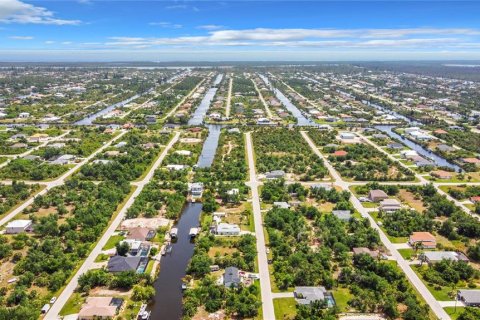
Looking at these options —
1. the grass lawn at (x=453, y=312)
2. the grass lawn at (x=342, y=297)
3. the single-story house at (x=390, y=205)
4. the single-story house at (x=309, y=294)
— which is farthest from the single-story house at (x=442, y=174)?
the single-story house at (x=309, y=294)

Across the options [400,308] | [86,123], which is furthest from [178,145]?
[400,308]

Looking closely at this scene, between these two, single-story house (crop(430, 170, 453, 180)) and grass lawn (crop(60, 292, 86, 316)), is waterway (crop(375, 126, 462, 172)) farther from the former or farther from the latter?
grass lawn (crop(60, 292, 86, 316))

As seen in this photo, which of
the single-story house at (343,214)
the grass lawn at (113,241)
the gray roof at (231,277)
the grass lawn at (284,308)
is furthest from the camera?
the single-story house at (343,214)

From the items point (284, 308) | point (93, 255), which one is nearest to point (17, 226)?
point (93, 255)

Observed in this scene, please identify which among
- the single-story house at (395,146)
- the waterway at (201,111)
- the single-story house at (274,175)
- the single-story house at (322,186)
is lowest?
the single-story house at (322,186)

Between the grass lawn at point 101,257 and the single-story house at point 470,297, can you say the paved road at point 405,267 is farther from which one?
the grass lawn at point 101,257

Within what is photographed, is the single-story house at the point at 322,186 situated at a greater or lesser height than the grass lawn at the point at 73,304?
greater

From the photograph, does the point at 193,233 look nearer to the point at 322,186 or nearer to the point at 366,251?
the point at 366,251

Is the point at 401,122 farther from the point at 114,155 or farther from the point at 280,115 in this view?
the point at 114,155
